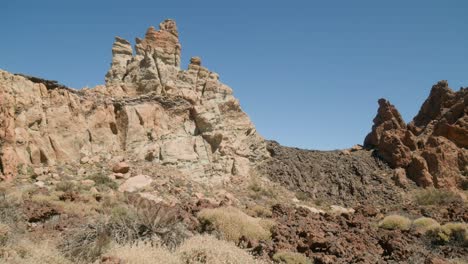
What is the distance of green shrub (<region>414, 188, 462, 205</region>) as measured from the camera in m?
26.1

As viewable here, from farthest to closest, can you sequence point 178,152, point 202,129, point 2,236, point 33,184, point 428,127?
point 428,127 < point 202,129 < point 178,152 < point 33,184 < point 2,236

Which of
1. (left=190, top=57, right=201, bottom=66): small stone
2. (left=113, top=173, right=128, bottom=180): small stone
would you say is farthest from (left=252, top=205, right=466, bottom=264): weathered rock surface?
(left=190, top=57, right=201, bottom=66): small stone

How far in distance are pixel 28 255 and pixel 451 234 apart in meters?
14.7

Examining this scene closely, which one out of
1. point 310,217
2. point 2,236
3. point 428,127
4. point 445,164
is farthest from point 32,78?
point 428,127

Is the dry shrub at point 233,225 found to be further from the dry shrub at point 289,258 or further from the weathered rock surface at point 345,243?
the dry shrub at point 289,258

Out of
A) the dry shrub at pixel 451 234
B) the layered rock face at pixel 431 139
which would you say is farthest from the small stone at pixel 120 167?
the layered rock face at pixel 431 139

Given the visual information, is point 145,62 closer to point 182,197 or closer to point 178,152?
point 178,152

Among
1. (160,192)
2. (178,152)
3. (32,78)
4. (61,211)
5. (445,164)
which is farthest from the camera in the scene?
(445,164)

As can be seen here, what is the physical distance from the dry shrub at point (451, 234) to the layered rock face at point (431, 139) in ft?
47.6

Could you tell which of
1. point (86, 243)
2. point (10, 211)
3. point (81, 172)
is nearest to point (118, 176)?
point (81, 172)

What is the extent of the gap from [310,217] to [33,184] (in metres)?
12.1

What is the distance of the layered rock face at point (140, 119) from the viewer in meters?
19.0

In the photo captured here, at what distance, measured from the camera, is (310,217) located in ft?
55.2

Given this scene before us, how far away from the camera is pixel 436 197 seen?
26.6 metres
